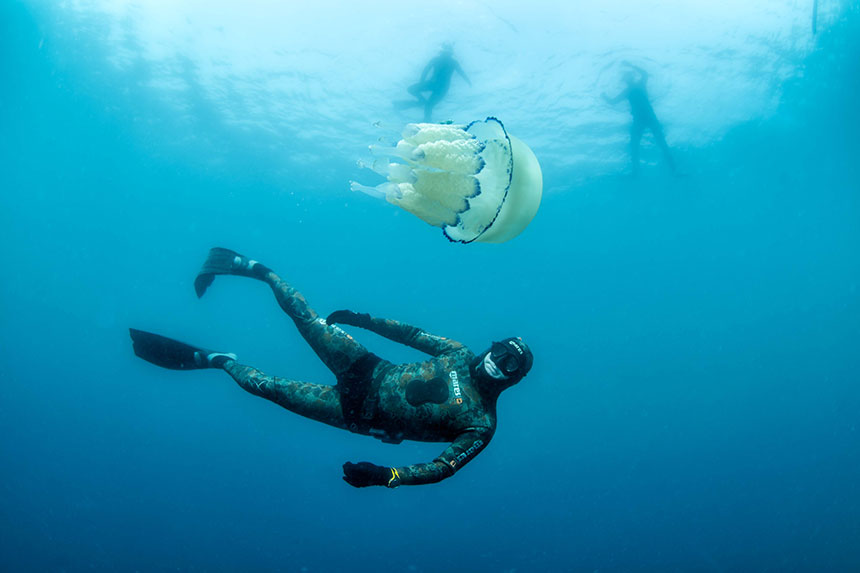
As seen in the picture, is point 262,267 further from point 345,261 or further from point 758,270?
point 758,270

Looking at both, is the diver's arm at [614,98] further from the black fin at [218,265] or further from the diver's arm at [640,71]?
the black fin at [218,265]

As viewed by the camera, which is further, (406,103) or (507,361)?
(406,103)

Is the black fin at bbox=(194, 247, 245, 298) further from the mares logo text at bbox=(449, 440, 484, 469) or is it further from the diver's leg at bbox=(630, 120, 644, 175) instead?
the diver's leg at bbox=(630, 120, 644, 175)

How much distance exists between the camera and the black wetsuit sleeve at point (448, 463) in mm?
3211

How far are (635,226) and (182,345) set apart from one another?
26677 millimetres

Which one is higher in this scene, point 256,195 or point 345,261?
point 345,261

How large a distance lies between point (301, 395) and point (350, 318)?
2.87 feet

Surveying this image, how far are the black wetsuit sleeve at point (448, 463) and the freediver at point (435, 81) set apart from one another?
12853 millimetres

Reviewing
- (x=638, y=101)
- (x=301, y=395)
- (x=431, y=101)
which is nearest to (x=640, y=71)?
(x=638, y=101)

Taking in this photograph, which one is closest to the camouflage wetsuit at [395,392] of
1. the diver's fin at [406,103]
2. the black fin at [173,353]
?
the black fin at [173,353]

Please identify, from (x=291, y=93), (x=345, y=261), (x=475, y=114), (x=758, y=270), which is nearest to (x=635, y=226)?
(x=758, y=270)

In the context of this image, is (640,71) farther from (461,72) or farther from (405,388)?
(405,388)

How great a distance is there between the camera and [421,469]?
128 inches

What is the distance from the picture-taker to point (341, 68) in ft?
49.6
